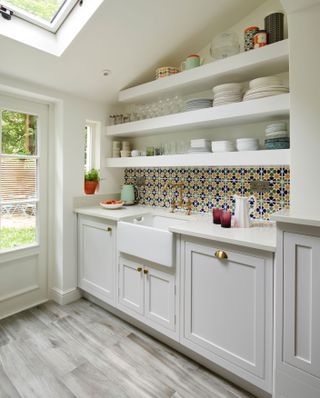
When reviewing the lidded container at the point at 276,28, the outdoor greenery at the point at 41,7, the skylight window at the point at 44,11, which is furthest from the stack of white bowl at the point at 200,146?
the outdoor greenery at the point at 41,7

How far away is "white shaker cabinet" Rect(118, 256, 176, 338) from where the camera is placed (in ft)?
5.96

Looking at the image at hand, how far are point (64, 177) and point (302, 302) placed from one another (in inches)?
84.2

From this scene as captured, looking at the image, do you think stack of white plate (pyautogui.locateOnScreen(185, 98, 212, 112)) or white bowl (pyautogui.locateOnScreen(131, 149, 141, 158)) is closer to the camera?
stack of white plate (pyautogui.locateOnScreen(185, 98, 212, 112))

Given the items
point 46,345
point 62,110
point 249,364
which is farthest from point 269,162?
point 46,345

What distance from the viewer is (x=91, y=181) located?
2699 millimetres

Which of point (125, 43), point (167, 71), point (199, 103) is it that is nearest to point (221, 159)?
point (199, 103)

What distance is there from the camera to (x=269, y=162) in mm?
1660

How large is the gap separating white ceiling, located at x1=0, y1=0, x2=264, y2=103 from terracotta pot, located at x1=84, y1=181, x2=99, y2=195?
2.91ft

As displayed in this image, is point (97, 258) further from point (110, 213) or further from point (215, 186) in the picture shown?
point (215, 186)

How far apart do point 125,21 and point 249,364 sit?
2372 millimetres

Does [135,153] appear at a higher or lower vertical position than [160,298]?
higher

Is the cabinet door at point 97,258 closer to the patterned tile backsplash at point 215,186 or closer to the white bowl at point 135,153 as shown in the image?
the patterned tile backsplash at point 215,186

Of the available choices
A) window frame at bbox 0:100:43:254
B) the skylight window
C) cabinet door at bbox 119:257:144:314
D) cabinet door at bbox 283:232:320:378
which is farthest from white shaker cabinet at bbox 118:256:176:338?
the skylight window

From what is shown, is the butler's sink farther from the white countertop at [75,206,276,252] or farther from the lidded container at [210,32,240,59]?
the lidded container at [210,32,240,59]
